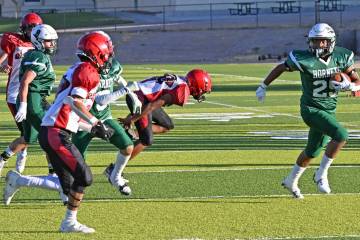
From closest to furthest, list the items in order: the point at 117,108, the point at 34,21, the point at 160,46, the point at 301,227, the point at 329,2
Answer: the point at 301,227, the point at 34,21, the point at 117,108, the point at 160,46, the point at 329,2

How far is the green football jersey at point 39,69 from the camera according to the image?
487 inches

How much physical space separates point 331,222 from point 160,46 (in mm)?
46577

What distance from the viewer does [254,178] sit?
13.6 metres

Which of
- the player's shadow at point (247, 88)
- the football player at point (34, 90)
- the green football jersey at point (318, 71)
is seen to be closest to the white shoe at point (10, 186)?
the football player at point (34, 90)

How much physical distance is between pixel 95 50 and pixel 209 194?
106 inches

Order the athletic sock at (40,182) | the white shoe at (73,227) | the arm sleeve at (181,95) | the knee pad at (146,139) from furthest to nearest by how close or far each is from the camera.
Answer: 1. the knee pad at (146,139)
2. the arm sleeve at (181,95)
3. the athletic sock at (40,182)
4. the white shoe at (73,227)

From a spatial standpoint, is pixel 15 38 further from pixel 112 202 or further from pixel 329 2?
pixel 329 2

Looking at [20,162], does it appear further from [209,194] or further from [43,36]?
[209,194]

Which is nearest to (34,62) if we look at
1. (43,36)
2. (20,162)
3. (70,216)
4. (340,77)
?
(43,36)

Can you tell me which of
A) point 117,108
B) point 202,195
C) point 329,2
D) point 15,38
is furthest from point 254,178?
point 329,2

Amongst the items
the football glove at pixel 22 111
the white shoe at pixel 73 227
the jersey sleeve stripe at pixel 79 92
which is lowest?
the white shoe at pixel 73 227

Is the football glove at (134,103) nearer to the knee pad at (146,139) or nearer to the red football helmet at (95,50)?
the red football helmet at (95,50)

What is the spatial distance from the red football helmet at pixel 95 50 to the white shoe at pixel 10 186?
1.64m

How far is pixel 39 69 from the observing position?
12.4m
